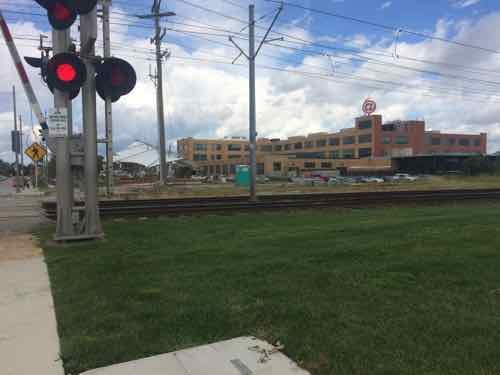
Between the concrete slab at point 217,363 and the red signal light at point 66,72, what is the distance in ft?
20.4

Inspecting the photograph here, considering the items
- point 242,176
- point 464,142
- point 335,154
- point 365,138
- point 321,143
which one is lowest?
point 242,176

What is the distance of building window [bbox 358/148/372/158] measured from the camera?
113 meters

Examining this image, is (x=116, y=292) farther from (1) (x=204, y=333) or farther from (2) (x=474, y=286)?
(2) (x=474, y=286)

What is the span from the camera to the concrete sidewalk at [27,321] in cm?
344

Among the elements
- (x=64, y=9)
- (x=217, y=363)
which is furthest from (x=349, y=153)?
(x=217, y=363)

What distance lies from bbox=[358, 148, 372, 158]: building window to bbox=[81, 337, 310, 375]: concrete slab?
11408cm

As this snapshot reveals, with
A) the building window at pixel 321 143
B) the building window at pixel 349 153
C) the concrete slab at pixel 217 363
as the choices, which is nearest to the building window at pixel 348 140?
the building window at pixel 349 153

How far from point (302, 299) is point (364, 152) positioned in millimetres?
114928

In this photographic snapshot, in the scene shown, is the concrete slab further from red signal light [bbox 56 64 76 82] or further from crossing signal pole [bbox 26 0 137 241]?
red signal light [bbox 56 64 76 82]

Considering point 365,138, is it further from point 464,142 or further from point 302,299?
point 302,299

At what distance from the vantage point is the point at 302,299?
474 centimetres

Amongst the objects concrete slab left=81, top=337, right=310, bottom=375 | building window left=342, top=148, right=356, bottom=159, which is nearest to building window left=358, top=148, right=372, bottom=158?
building window left=342, top=148, right=356, bottom=159

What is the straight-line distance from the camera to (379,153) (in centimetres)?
11112

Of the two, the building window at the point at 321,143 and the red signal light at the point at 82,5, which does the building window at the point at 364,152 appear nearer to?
the building window at the point at 321,143
